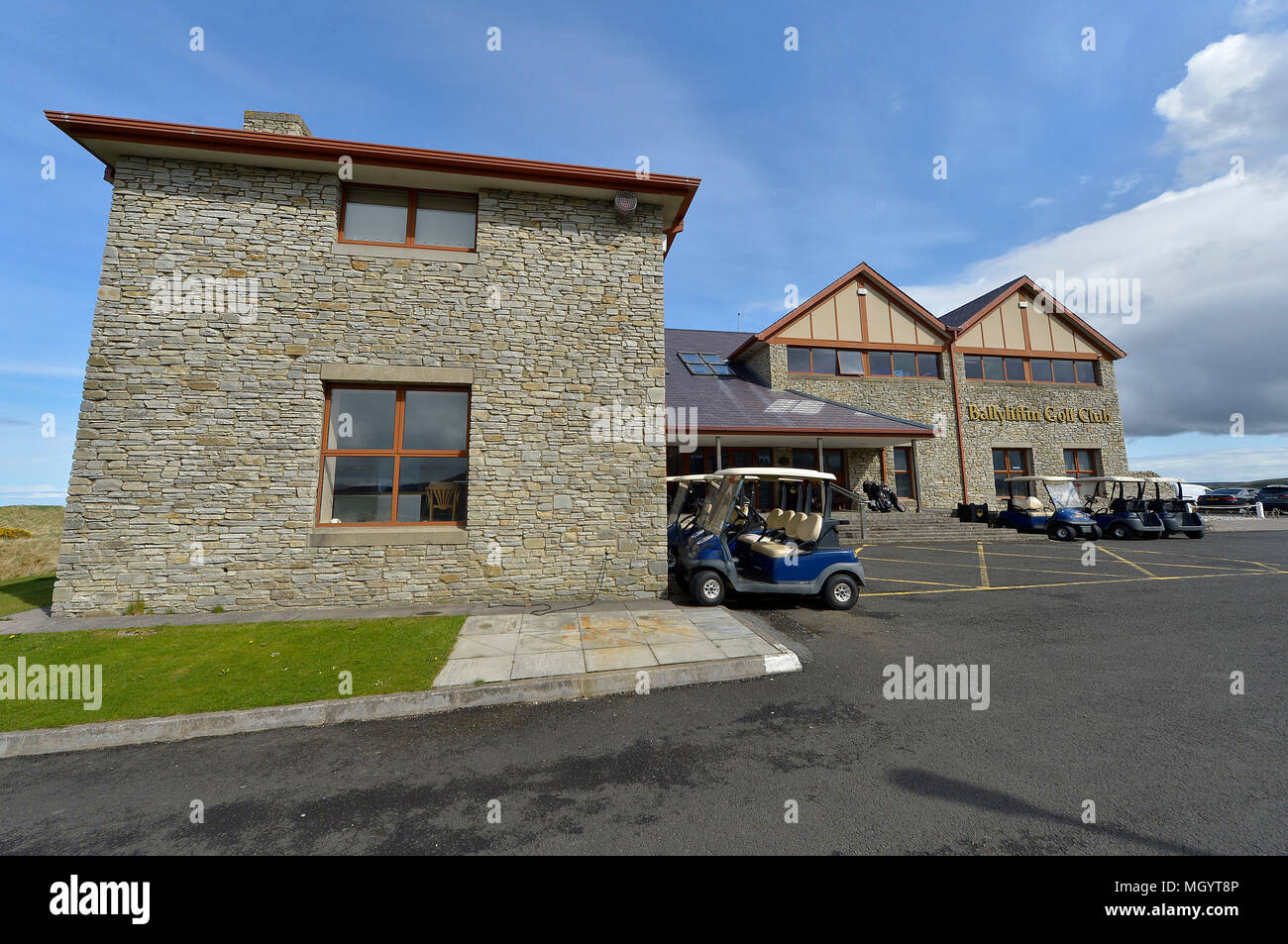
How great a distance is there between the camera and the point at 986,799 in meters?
2.88

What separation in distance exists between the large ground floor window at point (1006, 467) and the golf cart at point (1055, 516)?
177cm

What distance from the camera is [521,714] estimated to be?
13.9ft

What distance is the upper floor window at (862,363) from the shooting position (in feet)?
64.8

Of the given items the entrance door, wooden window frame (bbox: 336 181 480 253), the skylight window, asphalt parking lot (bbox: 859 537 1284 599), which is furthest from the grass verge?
the entrance door

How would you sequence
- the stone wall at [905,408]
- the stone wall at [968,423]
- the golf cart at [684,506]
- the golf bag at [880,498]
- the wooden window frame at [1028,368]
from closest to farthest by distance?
the golf cart at [684,506], the golf bag at [880,498], the stone wall at [905,408], the stone wall at [968,423], the wooden window frame at [1028,368]

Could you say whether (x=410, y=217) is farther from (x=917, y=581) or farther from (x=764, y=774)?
(x=917, y=581)

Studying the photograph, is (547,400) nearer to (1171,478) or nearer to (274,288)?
(274,288)

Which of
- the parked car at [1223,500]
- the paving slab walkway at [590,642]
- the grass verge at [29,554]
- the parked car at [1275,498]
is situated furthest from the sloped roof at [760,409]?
the parked car at [1275,498]

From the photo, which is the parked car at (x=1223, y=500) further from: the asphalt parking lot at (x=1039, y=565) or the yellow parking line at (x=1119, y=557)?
the yellow parking line at (x=1119, y=557)

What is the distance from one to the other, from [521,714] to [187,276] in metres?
8.57

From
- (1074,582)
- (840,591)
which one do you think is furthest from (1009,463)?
(840,591)

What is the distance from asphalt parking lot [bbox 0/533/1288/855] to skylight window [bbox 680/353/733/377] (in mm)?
15381

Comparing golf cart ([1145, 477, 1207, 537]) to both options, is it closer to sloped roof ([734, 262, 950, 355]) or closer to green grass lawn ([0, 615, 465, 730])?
sloped roof ([734, 262, 950, 355])

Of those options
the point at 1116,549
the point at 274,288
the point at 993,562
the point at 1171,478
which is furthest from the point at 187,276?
the point at 1171,478
